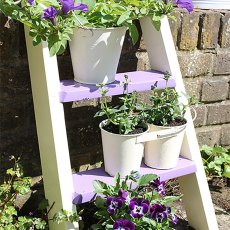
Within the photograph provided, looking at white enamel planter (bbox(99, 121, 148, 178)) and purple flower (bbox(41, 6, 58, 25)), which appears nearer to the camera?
purple flower (bbox(41, 6, 58, 25))

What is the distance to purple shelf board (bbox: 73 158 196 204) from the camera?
4.97ft

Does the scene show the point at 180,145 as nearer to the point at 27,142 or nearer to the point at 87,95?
the point at 87,95

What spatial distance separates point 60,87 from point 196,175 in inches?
24.9

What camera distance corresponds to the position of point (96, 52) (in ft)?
4.82

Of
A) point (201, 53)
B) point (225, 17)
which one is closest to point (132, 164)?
point (201, 53)

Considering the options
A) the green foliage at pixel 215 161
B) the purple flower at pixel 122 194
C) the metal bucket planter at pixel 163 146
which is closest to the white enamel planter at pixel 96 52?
the metal bucket planter at pixel 163 146

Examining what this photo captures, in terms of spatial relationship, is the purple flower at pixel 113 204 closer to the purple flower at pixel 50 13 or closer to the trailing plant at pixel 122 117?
the trailing plant at pixel 122 117

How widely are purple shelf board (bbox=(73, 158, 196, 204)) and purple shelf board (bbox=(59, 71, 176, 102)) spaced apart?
30 centimetres

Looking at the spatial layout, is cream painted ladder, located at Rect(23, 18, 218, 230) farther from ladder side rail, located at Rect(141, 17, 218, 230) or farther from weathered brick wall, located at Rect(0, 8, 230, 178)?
weathered brick wall, located at Rect(0, 8, 230, 178)

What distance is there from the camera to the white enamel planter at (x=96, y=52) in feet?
4.75

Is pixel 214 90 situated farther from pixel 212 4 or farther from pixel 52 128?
pixel 52 128

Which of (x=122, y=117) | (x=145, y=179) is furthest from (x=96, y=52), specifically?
(x=145, y=179)

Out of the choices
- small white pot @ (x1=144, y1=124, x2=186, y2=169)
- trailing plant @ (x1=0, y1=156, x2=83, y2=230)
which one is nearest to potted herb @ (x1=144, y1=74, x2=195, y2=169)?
small white pot @ (x1=144, y1=124, x2=186, y2=169)

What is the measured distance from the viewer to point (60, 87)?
149 cm
